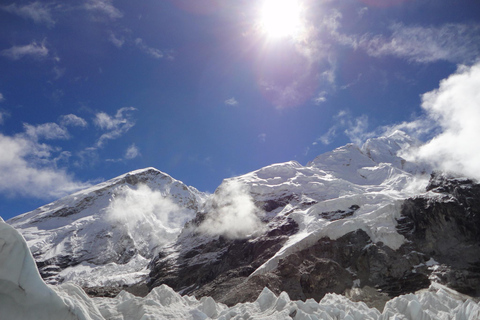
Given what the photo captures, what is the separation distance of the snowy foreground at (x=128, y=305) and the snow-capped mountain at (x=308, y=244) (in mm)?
8142

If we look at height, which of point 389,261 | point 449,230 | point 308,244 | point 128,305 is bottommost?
point 389,261

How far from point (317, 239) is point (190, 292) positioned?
44.4 m

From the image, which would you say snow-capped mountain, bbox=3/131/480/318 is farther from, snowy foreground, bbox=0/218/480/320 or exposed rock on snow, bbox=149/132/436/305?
snowy foreground, bbox=0/218/480/320

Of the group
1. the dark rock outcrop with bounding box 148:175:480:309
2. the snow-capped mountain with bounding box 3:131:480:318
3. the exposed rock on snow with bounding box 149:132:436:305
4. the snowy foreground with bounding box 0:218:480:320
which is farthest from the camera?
the exposed rock on snow with bounding box 149:132:436:305

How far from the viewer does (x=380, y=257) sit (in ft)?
284

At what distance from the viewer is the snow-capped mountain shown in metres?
80.6

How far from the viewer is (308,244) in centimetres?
9719

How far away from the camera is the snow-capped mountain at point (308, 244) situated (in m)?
80.6

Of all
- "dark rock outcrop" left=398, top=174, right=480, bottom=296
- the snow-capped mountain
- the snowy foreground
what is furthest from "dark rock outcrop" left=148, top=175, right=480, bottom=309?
the snowy foreground

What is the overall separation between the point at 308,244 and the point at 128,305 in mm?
79051

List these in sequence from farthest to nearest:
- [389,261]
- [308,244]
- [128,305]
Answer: [308,244], [389,261], [128,305]

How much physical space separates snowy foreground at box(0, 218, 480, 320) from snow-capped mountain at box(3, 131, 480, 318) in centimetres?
814

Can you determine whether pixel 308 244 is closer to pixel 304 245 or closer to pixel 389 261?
pixel 304 245

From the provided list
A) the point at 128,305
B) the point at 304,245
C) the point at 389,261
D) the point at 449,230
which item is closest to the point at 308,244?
the point at 304,245
